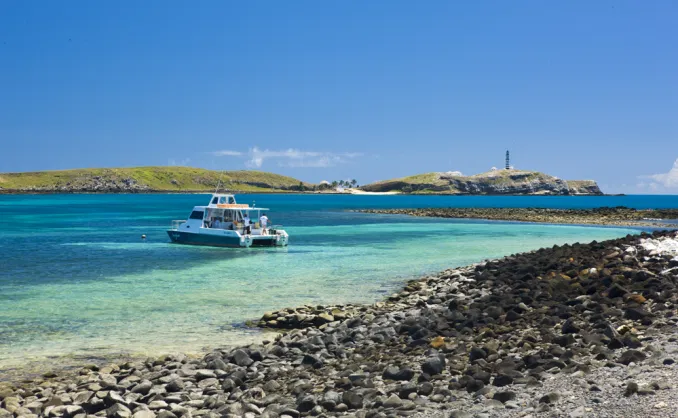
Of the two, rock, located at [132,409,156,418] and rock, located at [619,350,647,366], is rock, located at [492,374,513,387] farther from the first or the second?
rock, located at [132,409,156,418]

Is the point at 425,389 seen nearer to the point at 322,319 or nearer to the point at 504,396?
the point at 504,396

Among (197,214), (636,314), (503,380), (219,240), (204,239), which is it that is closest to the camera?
(503,380)

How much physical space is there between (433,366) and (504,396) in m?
2.02

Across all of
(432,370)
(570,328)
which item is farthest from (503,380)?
(570,328)

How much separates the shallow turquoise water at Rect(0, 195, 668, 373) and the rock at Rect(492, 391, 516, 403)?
8.90 meters

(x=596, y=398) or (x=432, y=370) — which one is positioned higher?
(x=596, y=398)

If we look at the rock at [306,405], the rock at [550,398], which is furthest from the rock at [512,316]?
the rock at [306,405]

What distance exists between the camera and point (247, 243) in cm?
4591

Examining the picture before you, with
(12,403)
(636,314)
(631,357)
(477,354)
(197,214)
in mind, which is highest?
(197,214)

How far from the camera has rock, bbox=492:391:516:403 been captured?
9.90m

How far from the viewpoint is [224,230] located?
151ft

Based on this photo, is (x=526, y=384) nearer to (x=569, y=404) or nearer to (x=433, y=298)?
(x=569, y=404)

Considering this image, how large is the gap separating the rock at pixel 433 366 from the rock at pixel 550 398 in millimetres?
2415

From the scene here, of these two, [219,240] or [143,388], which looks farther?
[219,240]
